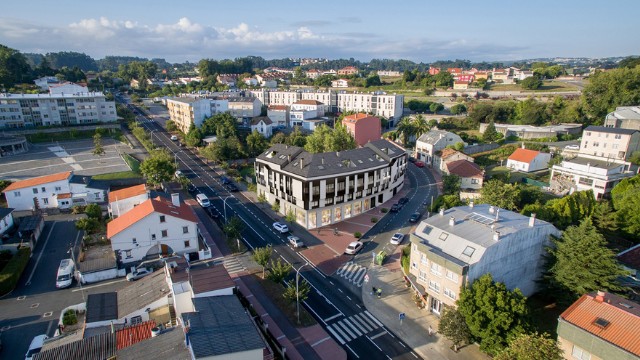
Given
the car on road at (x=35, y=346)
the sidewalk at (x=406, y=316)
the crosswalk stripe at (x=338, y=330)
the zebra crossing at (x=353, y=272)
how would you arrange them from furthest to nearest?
the zebra crossing at (x=353, y=272)
the crosswalk stripe at (x=338, y=330)
the sidewalk at (x=406, y=316)
the car on road at (x=35, y=346)

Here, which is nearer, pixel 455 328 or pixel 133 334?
pixel 133 334

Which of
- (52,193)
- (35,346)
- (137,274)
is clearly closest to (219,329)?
(35,346)

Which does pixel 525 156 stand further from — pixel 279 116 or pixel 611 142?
pixel 279 116

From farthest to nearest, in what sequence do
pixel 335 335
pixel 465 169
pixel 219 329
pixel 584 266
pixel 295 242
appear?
pixel 465 169 < pixel 295 242 < pixel 335 335 < pixel 584 266 < pixel 219 329

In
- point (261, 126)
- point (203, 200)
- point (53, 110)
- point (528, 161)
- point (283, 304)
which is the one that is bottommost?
point (283, 304)

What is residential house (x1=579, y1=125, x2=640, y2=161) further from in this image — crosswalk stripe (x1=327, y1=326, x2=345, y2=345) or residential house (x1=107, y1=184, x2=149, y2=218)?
residential house (x1=107, y1=184, x2=149, y2=218)

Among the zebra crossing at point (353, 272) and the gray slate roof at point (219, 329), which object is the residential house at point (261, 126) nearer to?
the zebra crossing at point (353, 272)

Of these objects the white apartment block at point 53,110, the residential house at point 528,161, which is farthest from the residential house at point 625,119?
the white apartment block at point 53,110
